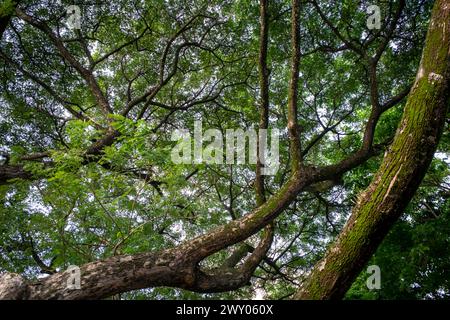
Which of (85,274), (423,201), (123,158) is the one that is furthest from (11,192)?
(423,201)

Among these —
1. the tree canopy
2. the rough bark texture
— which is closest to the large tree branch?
the tree canopy

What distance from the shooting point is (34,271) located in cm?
784

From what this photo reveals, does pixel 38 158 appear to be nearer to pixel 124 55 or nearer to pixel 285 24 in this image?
pixel 124 55

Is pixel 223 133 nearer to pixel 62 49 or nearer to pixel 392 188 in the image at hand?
pixel 62 49

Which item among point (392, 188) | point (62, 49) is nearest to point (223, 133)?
point (62, 49)

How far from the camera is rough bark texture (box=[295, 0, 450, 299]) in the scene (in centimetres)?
285

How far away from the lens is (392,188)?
2867 millimetres

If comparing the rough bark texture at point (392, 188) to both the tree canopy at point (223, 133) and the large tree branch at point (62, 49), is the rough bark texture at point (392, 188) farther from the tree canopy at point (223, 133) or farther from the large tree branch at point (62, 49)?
the large tree branch at point (62, 49)

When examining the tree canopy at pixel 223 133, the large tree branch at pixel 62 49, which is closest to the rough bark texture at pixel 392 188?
the tree canopy at pixel 223 133

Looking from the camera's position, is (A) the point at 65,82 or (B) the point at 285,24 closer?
(B) the point at 285,24

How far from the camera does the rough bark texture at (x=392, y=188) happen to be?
2850mm
